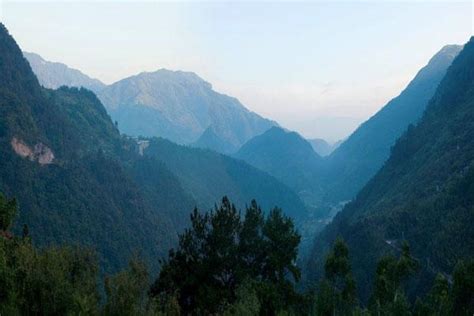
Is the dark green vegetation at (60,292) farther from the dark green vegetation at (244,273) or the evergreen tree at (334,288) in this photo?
the evergreen tree at (334,288)

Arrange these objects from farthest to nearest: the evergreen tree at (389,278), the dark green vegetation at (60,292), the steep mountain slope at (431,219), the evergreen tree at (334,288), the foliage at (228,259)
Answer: the steep mountain slope at (431,219), the evergreen tree at (389,278), the evergreen tree at (334,288), the foliage at (228,259), the dark green vegetation at (60,292)

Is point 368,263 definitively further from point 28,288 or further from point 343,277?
point 28,288

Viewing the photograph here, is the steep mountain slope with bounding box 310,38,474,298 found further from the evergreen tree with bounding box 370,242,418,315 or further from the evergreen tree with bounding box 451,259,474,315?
the evergreen tree with bounding box 451,259,474,315

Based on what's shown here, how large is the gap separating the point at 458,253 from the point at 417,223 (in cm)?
3231

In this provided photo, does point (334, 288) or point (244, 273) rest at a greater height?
point (244, 273)

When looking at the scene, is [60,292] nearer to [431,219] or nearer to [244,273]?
[244,273]

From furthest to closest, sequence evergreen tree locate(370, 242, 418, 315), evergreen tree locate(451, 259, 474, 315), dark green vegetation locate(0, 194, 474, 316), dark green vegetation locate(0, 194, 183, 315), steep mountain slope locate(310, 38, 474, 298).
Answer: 1. steep mountain slope locate(310, 38, 474, 298)
2. evergreen tree locate(370, 242, 418, 315)
3. evergreen tree locate(451, 259, 474, 315)
4. dark green vegetation locate(0, 194, 474, 316)
5. dark green vegetation locate(0, 194, 183, 315)

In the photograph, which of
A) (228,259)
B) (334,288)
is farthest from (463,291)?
(228,259)

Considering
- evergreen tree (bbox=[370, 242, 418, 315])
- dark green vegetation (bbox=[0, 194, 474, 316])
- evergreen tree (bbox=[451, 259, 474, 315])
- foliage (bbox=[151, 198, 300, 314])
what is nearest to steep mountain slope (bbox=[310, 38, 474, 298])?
evergreen tree (bbox=[370, 242, 418, 315])

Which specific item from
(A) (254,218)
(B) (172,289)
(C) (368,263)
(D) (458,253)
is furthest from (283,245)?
(C) (368,263)

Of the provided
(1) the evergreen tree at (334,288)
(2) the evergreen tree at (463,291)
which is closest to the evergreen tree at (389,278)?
(1) the evergreen tree at (334,288)

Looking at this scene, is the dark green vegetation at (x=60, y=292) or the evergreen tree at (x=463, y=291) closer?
the dark green vegetation at (x=60, y=292)

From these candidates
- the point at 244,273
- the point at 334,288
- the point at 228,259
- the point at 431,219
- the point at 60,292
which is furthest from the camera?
the point at 431,219

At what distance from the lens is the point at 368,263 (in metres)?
146
